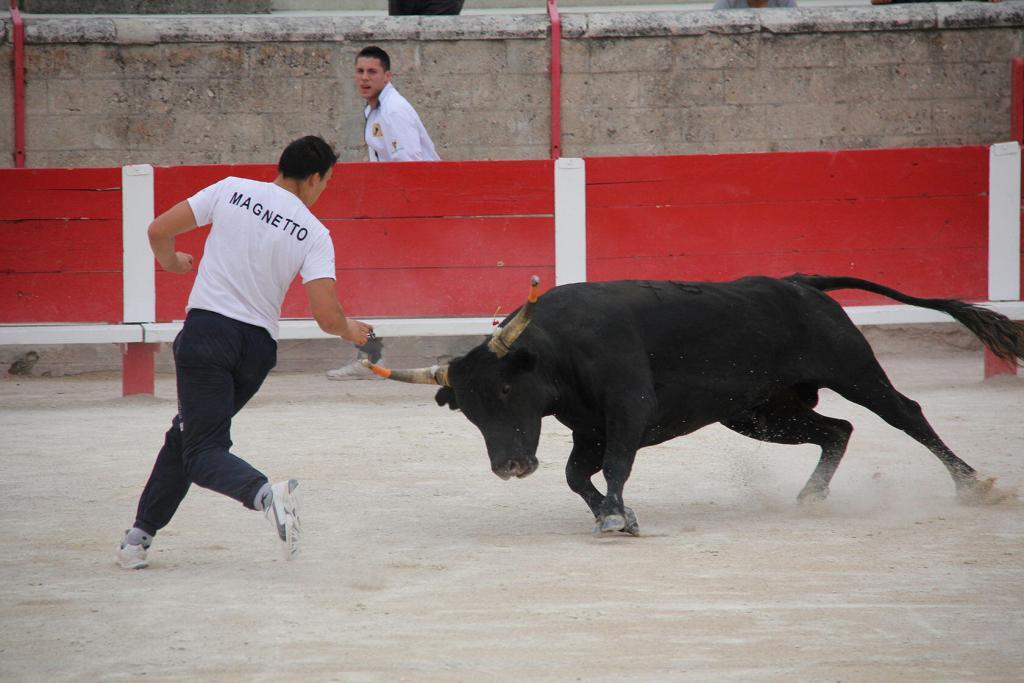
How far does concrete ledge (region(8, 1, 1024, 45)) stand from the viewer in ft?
28.4

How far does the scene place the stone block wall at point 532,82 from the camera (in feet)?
28.4

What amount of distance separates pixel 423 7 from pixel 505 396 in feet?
19.2

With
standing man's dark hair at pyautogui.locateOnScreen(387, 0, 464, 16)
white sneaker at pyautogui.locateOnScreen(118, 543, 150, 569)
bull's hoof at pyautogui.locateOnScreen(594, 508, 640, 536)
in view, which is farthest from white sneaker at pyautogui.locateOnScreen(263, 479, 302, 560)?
standing man's dark hair at pyautogui.locateOnScreen(387, 0, 464, 16)

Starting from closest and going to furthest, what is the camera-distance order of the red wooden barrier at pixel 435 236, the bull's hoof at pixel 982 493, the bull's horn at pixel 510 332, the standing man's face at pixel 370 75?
the bull's horn at pixel 510 332
the bull's hoof at pixel 982 493
the standing man's face at pixel 370 75
the red wooden barrier at pixel 435 236

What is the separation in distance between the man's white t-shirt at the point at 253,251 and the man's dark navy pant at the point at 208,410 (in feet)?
0.17

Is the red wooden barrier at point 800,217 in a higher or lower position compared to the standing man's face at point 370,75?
lower

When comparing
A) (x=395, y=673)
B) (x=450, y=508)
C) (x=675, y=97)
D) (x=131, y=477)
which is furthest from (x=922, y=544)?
(x=675, y=97)

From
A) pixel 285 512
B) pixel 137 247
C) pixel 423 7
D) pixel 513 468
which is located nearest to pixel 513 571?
pixel 513 468

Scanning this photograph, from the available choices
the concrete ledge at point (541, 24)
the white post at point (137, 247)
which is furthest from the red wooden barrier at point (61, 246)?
the concrete ledge at point (541, 24)

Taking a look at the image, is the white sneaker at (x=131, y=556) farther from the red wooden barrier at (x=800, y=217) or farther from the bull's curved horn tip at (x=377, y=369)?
the red wooden barrier at (x=800, y=217)

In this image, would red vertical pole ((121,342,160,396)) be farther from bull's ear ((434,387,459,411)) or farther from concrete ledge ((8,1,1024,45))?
bull's ear ((434,387,459,411))

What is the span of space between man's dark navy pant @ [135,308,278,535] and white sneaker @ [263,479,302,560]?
73 millimetres

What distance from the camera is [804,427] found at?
4.46 metres

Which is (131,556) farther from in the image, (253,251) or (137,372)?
(137,372)
